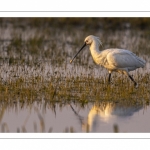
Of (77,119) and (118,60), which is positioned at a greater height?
(118,60)

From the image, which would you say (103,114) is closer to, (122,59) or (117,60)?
(117,60)

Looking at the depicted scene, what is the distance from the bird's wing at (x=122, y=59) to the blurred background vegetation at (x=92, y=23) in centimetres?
1110

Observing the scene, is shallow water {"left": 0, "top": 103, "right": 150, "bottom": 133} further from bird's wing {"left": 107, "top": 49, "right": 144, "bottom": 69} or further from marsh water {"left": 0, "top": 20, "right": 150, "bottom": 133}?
bird's wing {"left": 107, "top": 49, "right": 144, "bottom": 69}

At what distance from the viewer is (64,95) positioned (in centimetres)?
990

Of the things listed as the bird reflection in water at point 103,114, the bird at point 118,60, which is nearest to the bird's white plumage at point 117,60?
the bird at point 118,60

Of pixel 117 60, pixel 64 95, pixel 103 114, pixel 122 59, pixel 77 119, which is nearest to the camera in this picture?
pixel 77 119

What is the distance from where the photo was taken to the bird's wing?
11.2 metres

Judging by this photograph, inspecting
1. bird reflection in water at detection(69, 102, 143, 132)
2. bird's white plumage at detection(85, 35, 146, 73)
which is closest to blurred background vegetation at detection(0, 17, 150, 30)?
bird's white plumage at detection(85, 35, 146, 73)

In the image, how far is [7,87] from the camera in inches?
406

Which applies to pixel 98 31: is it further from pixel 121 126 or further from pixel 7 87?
pixel 121 126

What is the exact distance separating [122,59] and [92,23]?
38.2ft

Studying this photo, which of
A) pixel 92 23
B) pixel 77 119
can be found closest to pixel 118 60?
pixel 77 119

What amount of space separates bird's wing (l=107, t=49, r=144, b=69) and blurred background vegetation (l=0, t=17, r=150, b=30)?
11.1 metres

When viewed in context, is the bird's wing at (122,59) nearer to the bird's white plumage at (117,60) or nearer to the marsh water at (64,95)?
the bird's white plumage at (117,60)
